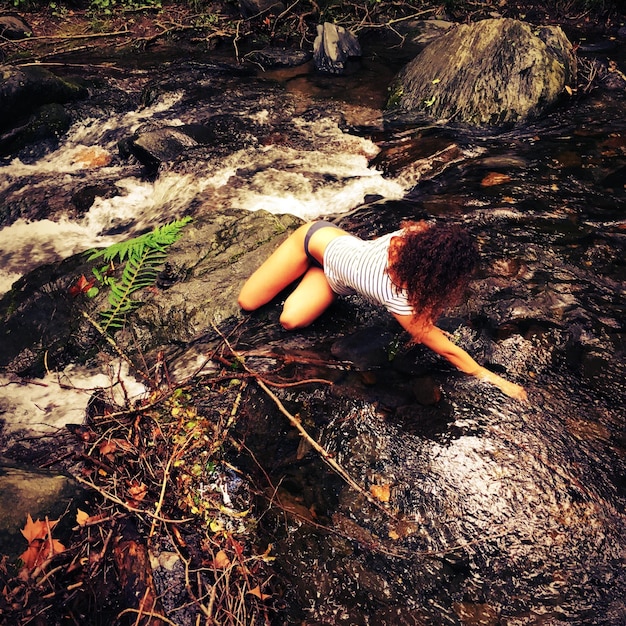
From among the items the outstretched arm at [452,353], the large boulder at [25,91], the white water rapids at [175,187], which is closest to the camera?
the outstretched arm at [452,353]

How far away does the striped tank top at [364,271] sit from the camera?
11.3 ft

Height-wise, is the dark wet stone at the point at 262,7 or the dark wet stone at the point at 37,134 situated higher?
the dark wet stone at the point at 262,7

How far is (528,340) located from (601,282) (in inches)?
41.9

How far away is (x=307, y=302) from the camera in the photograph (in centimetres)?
410

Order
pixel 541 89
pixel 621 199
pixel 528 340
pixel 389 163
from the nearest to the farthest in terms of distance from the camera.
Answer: pixel 528 340
pixel 621 199
pixel 389 163
pixel 541 89

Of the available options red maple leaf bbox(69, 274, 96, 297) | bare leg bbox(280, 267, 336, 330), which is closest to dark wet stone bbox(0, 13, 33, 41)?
red maple leaf bbox(69, 274, 96, 297)

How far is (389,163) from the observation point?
21.6 ft

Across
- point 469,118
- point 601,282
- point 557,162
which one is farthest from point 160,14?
point 601,282

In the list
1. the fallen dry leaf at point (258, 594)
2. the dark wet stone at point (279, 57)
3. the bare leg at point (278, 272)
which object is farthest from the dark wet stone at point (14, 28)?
the fallen dry leaf at point (258, 594)

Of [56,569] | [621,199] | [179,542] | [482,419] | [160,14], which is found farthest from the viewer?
[160,14]

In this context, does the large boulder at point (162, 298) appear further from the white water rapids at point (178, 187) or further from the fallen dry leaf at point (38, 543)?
the fallen dry leaf at point (38, 543)

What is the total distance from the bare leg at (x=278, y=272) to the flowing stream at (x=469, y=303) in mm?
1075

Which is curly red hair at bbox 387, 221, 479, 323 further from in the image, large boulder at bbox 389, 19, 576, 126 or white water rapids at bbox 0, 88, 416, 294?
large boulder at bbox 389, 19, 576, 126

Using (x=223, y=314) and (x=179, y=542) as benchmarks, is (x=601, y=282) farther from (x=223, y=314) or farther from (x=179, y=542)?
(x=179, y=542)
